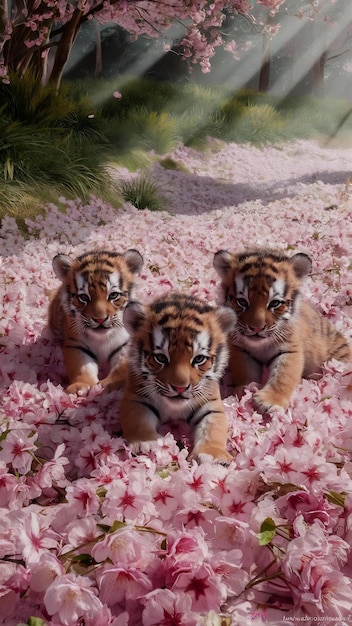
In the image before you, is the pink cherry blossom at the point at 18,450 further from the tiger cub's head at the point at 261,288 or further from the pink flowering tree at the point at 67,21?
the pink flowering tree at the point at 67,21

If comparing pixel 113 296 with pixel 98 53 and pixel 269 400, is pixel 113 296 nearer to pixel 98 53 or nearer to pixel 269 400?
pixel 269 400

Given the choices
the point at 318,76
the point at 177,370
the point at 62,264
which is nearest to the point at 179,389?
the point at 177,370

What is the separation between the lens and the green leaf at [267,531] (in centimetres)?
140

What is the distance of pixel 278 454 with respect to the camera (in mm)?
1781

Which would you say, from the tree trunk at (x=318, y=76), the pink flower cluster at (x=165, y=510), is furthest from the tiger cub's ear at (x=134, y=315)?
the tree trunk at (x=318, y=76)

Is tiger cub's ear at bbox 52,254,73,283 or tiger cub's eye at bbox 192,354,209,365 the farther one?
tiger cub's ear at bbox 52,254,73,283

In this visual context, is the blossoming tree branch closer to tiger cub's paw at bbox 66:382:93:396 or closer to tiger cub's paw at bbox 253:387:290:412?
tiger cub's paw at bbox 66:382:93:396

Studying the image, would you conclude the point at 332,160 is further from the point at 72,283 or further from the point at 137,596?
the point at 137,596

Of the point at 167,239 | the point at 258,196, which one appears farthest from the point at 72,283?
A: the point at 258,196

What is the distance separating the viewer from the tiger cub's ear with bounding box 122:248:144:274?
121 inches

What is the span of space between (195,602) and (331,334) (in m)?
2.27

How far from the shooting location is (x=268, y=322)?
8.99ft

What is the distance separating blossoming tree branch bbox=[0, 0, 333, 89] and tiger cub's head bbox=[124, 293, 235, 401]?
5289 millimetres

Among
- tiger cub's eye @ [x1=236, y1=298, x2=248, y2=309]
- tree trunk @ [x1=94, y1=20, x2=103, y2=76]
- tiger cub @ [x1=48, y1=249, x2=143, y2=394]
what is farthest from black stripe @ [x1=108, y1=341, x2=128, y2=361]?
tree trunk @ [x1=94, y1=20, x2=103, y2=76]
